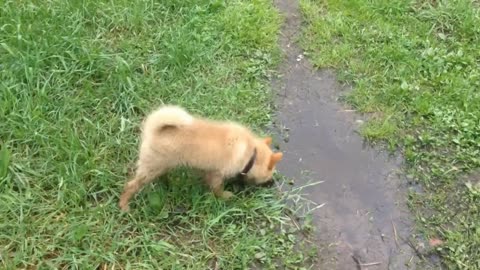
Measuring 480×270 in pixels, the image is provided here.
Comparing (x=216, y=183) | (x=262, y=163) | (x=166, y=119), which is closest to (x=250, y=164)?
(x=262, y=163)

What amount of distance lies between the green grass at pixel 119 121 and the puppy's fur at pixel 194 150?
0.12 m

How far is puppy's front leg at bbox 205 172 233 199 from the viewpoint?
338cm

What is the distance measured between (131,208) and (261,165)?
28.5 inches

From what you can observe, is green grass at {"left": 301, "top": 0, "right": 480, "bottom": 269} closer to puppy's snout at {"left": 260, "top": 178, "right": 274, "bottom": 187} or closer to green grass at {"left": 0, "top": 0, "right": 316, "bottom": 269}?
green grass at {"left": 0, "top": 0, "right": 316, "bottom": 269}

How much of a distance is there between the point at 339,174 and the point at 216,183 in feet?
2.63

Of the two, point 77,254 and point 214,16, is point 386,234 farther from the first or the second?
point 214,16

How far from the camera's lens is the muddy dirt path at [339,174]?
3.38 m

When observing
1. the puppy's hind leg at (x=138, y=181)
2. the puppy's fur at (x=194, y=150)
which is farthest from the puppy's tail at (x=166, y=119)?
the puppy's hind leg at (x=138, y=181)

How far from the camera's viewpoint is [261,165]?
346 centimetres

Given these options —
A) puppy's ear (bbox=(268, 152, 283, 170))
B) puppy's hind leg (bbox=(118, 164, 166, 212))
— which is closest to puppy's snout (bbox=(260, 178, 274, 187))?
puppy's ear (bbox=(268, 152, 283, 170))

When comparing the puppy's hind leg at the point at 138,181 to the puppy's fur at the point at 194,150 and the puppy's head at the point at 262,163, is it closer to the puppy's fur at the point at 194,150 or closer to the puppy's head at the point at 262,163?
the puppy's fur at the point at 194,150

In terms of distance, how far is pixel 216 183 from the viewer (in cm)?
339

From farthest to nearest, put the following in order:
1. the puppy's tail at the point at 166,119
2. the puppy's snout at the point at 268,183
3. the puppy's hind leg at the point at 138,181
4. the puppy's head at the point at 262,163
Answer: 1. the puppy's snout at the point at 268,183
2. the puppy's head at the point at 262,163
3. the puppy's hind leg at the point at 138,181
4. the puppy's tail at the point at 166,119

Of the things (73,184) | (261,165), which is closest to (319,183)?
(261,165)
